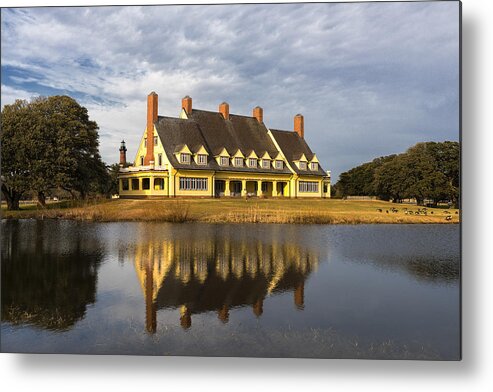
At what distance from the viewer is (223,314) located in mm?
7539

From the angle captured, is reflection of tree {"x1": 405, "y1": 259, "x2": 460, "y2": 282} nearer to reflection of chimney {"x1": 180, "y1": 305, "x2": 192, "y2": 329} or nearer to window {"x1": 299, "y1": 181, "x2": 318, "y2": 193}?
reflection of chimney {"x1": 180, "y1": 305, "x2": 192, "y2": 329}

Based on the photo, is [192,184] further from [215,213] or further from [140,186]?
[215,213]

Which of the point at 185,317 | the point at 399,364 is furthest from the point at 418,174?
the point at 185,317

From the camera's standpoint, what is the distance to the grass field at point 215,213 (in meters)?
17.6

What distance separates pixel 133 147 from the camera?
12.2 metres

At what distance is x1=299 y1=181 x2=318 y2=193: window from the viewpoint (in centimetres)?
3241

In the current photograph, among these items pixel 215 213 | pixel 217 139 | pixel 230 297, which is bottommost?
pixel 230 297

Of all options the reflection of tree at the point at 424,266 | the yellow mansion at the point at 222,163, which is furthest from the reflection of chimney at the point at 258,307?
the yellow mansion at the point at 222,163

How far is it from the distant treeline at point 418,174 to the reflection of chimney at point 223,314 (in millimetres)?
4634

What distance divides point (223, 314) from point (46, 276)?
469 cm

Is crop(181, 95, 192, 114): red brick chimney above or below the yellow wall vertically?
above

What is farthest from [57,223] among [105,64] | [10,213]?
[105,64]

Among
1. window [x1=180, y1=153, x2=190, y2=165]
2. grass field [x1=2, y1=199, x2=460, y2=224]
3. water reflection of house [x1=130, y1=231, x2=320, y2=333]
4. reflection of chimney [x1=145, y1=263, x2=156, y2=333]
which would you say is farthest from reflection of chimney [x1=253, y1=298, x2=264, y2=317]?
window [x1=180, y1=153, x2=190, y2=165]

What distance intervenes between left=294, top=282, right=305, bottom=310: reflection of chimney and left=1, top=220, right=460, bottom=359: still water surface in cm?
2
